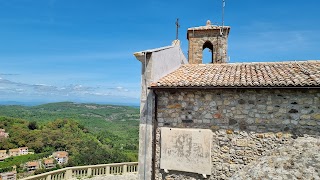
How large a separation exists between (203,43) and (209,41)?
38 centimetres

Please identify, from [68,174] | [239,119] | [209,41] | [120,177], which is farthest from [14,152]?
[239,119]

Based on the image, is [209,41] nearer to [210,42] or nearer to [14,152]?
[210,42]

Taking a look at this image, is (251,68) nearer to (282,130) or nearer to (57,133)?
(282,130)

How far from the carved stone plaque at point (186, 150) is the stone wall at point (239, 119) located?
0.17m

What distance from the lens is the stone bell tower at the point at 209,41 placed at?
44.9 ft

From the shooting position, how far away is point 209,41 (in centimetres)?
1401

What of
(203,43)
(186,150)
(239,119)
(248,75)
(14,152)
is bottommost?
(14,152)

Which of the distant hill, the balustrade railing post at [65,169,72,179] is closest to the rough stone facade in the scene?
the balustrade railing post at [65,169,72,179]

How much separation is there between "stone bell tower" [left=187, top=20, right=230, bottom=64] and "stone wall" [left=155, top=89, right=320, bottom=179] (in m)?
6.10

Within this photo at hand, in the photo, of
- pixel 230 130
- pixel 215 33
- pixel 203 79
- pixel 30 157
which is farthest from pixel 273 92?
pixel 30 157

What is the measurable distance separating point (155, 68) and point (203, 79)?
1.67 metres

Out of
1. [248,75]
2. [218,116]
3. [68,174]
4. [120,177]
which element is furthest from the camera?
[120,177]

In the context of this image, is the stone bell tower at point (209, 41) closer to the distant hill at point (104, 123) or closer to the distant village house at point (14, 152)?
the distant hill at point (104, 123)

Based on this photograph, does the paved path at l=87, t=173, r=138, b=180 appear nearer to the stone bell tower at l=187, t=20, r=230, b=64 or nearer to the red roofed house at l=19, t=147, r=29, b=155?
the stone bell tower at l=187, t=20, r=230, b=64
